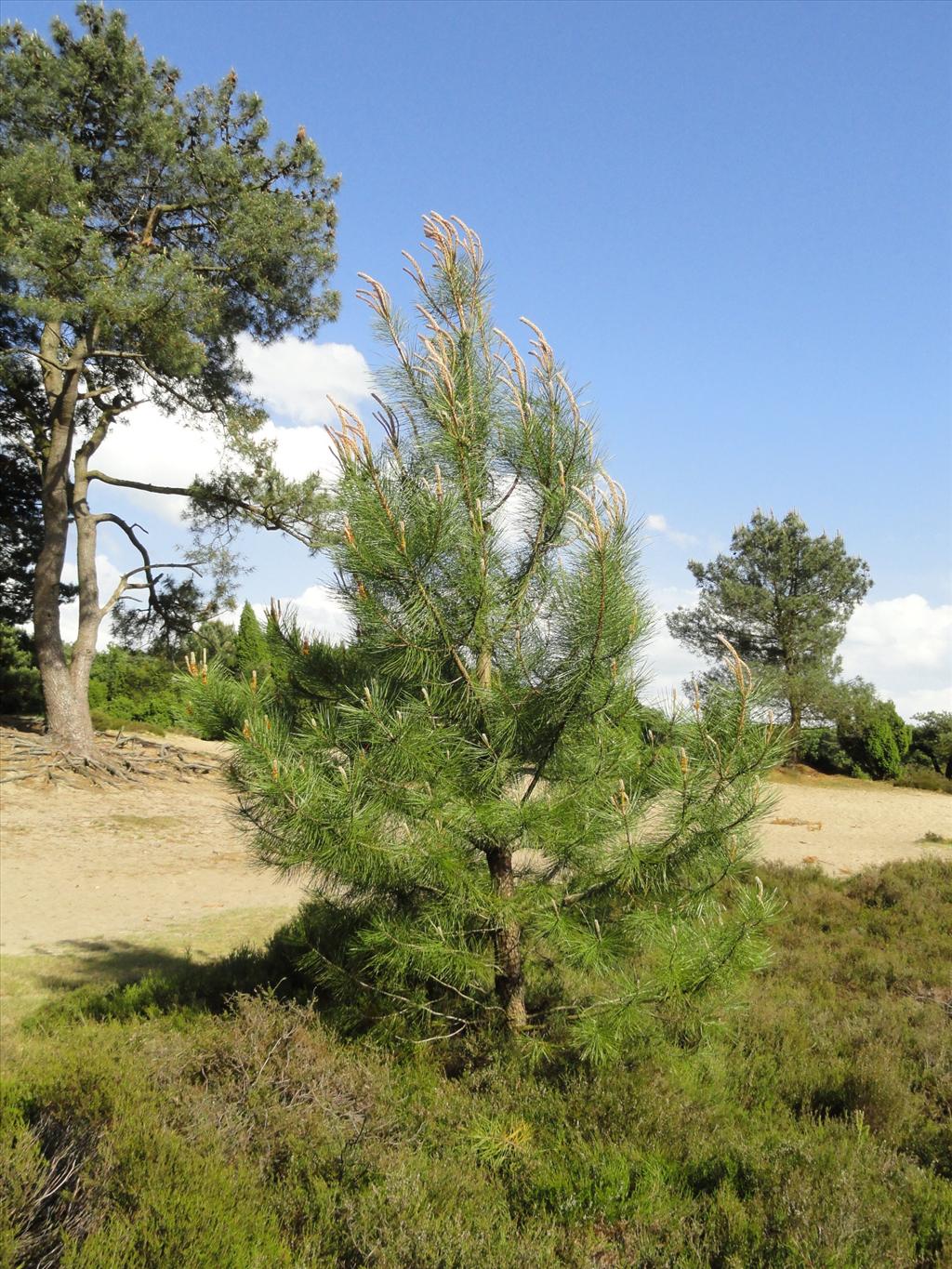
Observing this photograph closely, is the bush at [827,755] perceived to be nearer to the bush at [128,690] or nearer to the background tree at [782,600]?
the background tree at [782,600]

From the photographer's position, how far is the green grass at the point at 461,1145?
278 centimetres

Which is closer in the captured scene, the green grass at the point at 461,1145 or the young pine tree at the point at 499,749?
the green grass at the point at 461,1145

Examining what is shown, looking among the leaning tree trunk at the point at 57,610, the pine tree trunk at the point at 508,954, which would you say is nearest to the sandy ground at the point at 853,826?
the pine tree trunk at the point at 508,954

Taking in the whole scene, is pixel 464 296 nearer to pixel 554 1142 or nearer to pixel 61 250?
pixel 554 1142

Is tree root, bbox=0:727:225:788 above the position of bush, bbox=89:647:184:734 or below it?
below

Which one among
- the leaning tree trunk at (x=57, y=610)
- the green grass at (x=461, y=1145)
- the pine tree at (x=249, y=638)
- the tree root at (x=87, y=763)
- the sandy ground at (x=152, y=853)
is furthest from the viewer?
the pine tree at (x=249, y=638)

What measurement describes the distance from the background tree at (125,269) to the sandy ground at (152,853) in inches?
103

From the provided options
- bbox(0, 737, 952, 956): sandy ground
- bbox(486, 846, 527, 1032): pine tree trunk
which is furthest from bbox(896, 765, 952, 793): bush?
bbox(486, 846, 527, 1032): pine tree trunk

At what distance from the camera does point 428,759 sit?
159 inches

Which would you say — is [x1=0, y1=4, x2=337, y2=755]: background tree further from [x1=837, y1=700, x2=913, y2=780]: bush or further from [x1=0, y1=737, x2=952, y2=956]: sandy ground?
[x1=837, y1=700, x2=913, y2=780]: bush

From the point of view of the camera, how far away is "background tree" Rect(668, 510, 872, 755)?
2327 centimetres

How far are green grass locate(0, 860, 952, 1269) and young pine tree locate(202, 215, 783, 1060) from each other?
39cm

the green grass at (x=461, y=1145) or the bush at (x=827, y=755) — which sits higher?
the bush at (x=827, y=755)

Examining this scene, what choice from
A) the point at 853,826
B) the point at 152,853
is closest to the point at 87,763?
the point at 152,853
